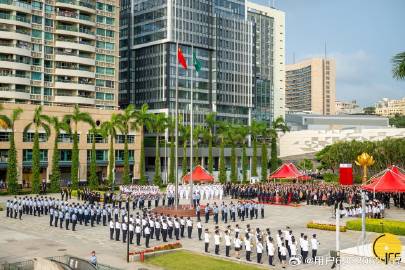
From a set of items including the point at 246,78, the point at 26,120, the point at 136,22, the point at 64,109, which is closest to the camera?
the point at 26,120

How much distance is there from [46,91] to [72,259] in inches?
2458

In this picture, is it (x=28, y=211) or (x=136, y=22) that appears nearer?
(x=28, y=211)

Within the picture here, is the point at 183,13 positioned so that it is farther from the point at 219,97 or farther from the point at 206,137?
the point at 206,137

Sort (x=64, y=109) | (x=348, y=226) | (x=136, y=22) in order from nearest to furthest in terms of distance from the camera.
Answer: (x=348, y=226), (x=64, y=109), (x=136, y=22)

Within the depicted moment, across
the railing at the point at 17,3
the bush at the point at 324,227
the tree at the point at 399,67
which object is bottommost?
the bush at the point at 324,227

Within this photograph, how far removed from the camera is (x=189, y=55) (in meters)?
98.8

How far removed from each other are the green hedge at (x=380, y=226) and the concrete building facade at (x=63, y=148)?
144ft

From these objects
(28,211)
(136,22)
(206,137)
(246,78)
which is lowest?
(28,211)

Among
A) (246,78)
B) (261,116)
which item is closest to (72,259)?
(246,78)

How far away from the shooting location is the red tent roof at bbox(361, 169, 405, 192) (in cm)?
4025

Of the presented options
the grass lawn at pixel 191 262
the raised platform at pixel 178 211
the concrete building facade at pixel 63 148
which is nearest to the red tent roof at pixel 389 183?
the raised platform at pixel 178 211

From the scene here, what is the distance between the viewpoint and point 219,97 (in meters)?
107

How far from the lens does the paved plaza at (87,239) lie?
25359 mm

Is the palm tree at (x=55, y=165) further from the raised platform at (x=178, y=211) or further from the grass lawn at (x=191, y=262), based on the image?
the grass lawn at (x=191, y=262)
